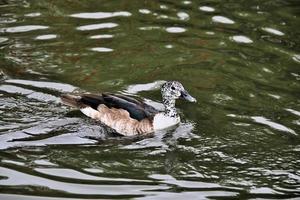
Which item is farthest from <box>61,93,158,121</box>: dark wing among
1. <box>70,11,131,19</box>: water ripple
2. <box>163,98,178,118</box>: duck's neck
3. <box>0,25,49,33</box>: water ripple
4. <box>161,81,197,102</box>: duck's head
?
<box>70,11,131,19</box>: water ripple

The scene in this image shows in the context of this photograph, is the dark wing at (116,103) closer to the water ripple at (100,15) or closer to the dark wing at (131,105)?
the dark wing at (131,105)

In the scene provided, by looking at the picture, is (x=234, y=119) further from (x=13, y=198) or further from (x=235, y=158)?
(x=13, y=198)

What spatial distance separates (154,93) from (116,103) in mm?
1589

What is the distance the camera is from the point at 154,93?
13.9 metres

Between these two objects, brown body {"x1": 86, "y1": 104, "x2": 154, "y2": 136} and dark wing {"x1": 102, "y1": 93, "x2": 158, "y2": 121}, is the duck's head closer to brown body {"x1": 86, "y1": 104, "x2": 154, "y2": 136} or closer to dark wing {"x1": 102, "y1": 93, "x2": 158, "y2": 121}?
dark wing {"x1": 102, "y1": 93, "x2": 158, "y2": 121}

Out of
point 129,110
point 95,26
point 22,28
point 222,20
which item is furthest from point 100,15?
point 129,110

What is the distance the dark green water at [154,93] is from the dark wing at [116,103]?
30 cm

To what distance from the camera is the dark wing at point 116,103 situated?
12359mm

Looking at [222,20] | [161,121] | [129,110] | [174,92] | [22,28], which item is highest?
[22,28]

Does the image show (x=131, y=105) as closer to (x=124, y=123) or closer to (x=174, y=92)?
(x=124, y=123)

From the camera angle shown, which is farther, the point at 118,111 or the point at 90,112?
the point at 90,112

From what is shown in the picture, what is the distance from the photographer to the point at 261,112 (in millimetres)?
13016

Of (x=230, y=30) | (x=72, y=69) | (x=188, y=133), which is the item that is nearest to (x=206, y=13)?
(x=230, y=30)

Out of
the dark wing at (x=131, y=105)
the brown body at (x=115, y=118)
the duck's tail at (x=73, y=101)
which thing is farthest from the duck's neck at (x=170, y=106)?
the duck's tail at (x=73, y=101)
